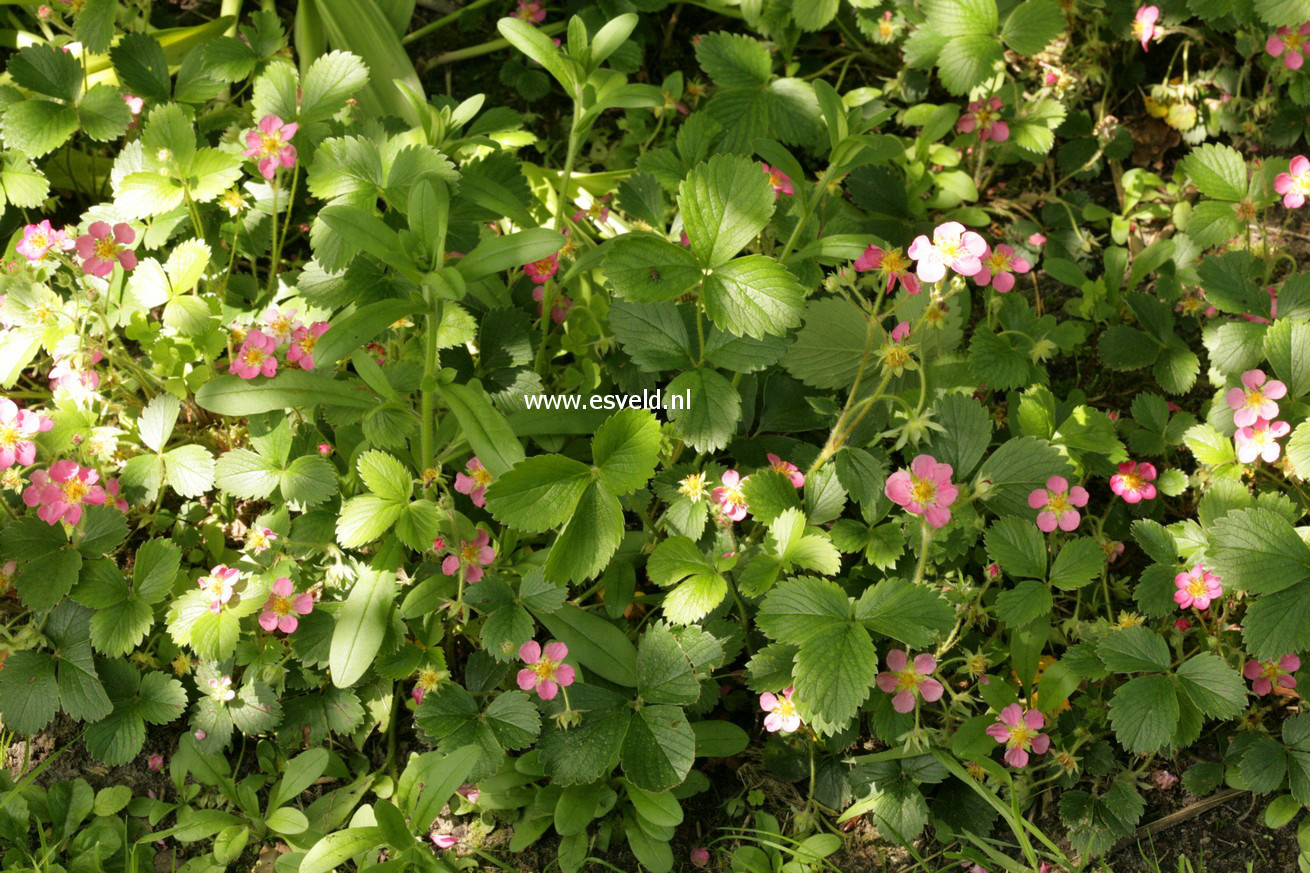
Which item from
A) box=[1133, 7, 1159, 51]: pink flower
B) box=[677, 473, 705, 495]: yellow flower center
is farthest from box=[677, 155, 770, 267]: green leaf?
box=[1133, 7, 1159, 51]: pink flower

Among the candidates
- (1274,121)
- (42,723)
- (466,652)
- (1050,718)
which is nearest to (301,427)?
(466,652)

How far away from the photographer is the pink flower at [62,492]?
185cm

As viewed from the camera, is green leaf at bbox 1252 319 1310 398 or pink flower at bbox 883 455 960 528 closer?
pink flower at bbox 883 455 960 528

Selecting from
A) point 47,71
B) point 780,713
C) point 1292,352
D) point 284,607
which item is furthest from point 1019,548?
point 47,71

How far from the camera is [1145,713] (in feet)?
5.50

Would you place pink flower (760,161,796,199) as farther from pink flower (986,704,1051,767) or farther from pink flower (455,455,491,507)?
pink flower (986,704,1051,767)

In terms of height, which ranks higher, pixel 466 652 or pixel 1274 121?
pixel 1274 121

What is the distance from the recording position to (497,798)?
1.84 m

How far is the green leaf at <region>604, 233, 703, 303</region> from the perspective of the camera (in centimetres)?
163

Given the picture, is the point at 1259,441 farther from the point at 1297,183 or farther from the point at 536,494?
the point at 536,494

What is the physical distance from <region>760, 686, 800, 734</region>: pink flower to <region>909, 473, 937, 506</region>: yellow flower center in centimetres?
39

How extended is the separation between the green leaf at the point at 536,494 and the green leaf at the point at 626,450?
0.04m

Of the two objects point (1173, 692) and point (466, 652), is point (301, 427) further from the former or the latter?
point (1173, 692)

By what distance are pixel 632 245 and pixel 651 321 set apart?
23 cm
